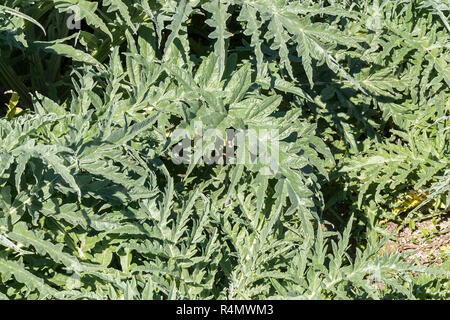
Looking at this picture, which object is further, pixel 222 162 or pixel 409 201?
pixel 409 201

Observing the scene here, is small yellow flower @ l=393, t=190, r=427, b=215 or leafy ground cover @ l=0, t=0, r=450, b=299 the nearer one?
leafy ground cover @ l=0, t=0, r=450, b=299

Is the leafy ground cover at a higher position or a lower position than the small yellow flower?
higher

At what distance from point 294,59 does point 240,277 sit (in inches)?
32.9

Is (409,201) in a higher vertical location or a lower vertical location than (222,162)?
lower

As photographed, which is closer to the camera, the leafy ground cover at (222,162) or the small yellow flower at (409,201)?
the leafy ground cover at (222,162)

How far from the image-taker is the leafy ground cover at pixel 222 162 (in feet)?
6.14

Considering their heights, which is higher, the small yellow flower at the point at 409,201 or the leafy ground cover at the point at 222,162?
the leafy ground cover at the point at 222,162

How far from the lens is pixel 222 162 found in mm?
2260

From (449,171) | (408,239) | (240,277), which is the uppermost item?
(449,171)

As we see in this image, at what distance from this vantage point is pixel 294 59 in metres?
2.44

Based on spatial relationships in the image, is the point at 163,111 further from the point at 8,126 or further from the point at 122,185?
the point at 8,126

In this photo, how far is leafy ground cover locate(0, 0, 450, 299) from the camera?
187 cm
